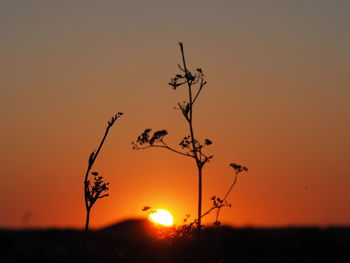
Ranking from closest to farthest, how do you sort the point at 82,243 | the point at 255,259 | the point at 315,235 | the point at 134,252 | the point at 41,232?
the point at 82,243
the point at 134,252
the point at 255,259
the point at 315,235
the point at 41,232

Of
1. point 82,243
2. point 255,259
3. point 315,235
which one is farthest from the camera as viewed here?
point 315,235

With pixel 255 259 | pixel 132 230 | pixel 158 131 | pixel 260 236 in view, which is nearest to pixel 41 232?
pixel 132 230

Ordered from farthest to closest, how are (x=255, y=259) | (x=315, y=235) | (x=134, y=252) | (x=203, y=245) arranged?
(x=315, y=235) → (x=255, y=259) → (x=134, y=252) → (x=203, y=245)

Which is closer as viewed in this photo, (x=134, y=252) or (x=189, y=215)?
(x=189, y=215)

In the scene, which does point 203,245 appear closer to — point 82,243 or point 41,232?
point 82,243

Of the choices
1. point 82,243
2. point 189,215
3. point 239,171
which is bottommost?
point 82,243

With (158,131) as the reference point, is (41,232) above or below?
above

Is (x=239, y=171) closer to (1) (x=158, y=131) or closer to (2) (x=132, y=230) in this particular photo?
(1) (x=158, y=131)

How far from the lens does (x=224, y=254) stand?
1894 cm

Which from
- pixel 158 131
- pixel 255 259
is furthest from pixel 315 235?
pixel 158 131

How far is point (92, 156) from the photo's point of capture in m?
14.2

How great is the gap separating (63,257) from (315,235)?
23056mm

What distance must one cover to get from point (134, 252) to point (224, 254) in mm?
6439

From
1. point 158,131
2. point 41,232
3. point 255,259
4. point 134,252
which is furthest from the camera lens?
point 41,232
